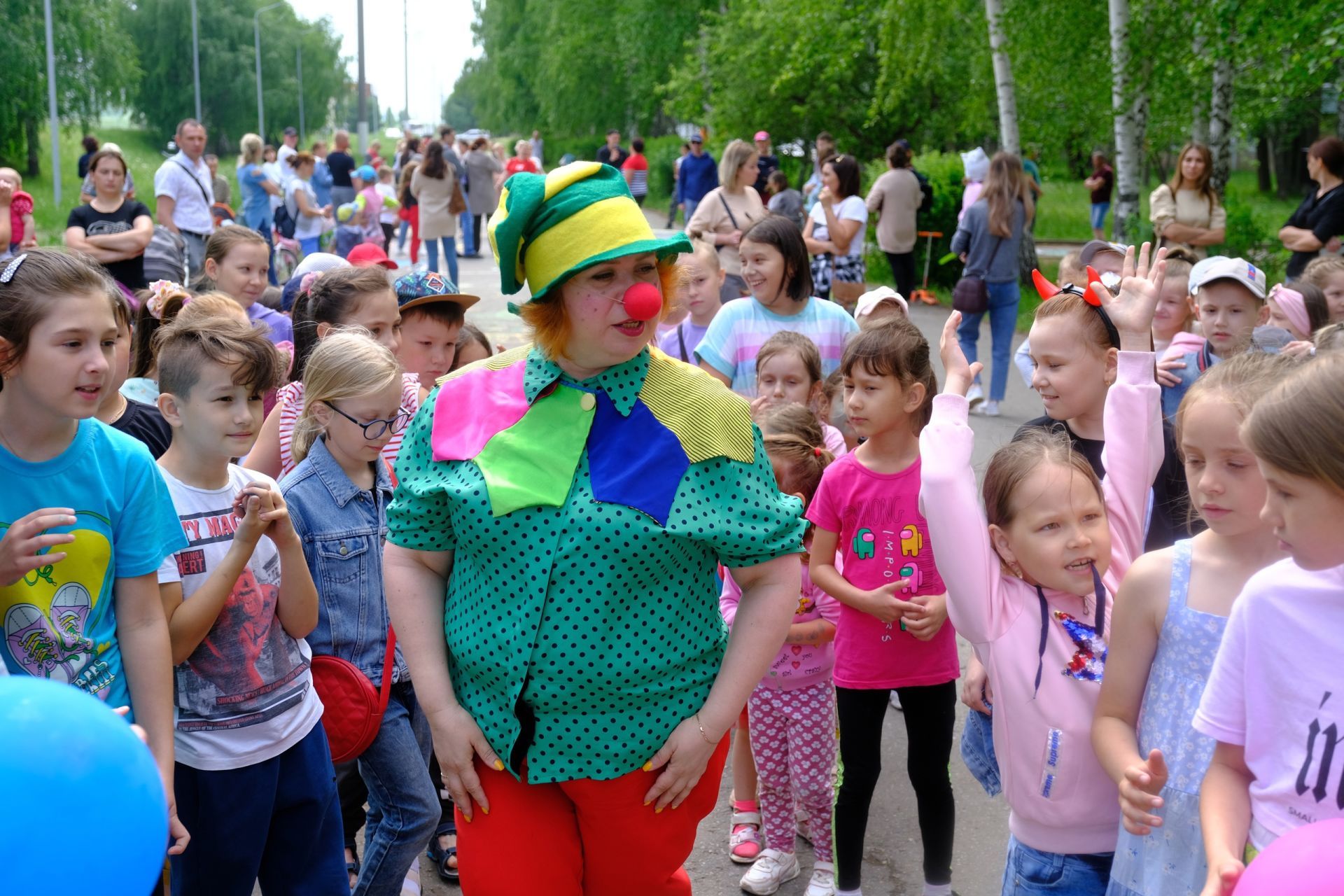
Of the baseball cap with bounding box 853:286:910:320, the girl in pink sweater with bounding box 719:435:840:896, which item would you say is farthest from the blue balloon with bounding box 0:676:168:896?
the baseball cap with bounding box 853:286:910:320

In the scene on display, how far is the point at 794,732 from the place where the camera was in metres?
3.78

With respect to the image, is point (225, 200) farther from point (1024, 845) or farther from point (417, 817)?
point (1024, 845)

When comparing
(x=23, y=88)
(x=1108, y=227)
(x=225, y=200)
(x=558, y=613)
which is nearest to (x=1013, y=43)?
(x=225, y=200)

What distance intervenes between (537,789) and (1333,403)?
1566 millimetres

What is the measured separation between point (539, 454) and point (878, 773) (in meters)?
1.76

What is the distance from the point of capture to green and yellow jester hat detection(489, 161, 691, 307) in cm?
234

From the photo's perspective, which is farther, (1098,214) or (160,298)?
(1098,214)

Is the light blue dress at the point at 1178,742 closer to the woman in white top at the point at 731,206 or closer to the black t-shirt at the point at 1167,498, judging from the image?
the black t-shirt at the point at 1167,498

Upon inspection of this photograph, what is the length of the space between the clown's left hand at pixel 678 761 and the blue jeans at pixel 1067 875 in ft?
→ 2.56

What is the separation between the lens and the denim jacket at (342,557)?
3176mm

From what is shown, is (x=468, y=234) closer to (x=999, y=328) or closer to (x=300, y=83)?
(x=999, y=328)

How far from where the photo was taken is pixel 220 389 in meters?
2.95

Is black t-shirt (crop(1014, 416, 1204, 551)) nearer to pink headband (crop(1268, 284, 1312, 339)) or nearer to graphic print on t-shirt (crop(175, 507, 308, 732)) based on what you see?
pink headband (crop(1268, 284, 1312, 339))

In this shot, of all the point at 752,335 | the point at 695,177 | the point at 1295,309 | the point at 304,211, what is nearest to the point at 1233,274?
the point at 1295,309
